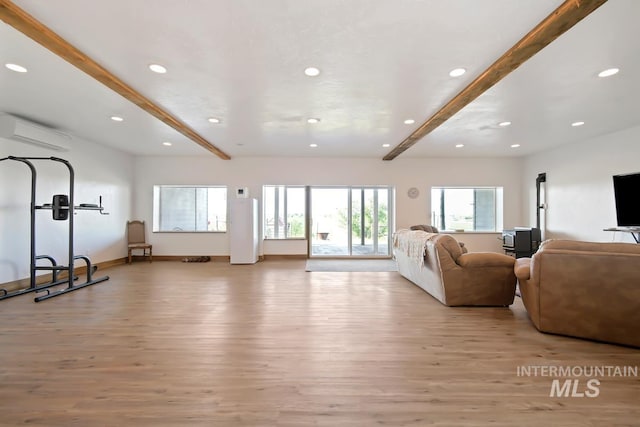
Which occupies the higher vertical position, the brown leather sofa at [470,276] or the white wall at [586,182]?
the white wall at [586,182]

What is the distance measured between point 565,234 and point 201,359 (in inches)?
296

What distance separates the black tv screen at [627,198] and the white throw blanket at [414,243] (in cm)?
344

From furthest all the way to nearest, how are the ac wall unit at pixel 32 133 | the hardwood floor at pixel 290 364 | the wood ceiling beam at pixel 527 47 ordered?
the ac wall unit at pixel 32 133 → the wood ceiling beam at pixel 527 47 → the hardwood floor at pixel 290 364

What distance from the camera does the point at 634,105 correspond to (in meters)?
3.83

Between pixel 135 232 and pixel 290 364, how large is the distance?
663 centimetres

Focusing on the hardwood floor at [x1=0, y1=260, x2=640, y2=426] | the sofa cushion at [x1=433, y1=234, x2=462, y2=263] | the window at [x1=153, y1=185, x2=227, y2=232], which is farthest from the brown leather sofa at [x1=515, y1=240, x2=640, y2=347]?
the window at [x1=153, y1=185, x2=227, y2=232]

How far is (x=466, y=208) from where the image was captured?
7.64 m

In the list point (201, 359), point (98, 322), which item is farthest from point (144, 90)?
point (201, 359)

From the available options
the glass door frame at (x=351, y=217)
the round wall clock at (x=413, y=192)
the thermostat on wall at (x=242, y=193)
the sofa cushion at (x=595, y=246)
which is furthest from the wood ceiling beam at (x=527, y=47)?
the thermostat on wall at (x=242, y=193)

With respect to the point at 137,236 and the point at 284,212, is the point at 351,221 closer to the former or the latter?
the point at 284,212

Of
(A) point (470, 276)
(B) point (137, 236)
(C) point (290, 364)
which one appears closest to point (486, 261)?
(A) point (470, 276)

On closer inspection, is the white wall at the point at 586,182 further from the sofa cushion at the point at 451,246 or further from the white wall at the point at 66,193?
the white wall at the point at 66,193

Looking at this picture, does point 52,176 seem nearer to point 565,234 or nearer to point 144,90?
point 144,90

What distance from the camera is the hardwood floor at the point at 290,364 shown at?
160 centimetres
